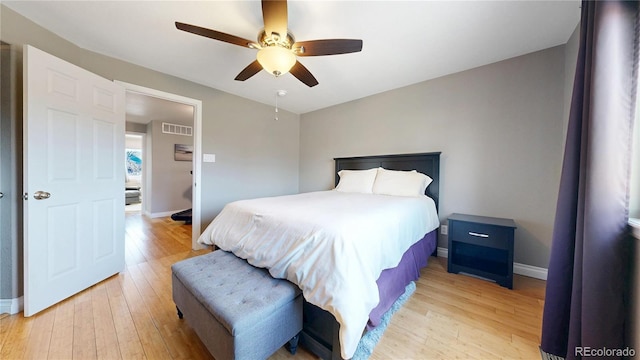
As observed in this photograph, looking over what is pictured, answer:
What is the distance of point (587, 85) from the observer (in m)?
0.99

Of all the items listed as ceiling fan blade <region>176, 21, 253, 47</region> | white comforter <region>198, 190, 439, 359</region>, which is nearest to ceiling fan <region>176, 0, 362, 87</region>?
ceiling fan blade <region>176, 21, 253, 47</region>

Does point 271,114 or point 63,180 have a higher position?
point 271,114

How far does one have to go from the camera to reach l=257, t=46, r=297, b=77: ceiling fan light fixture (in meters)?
1.59

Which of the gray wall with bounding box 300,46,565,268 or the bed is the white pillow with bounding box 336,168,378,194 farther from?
the bed

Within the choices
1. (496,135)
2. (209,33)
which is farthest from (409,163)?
(209,33)

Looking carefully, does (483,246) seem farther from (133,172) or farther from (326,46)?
(133,172)

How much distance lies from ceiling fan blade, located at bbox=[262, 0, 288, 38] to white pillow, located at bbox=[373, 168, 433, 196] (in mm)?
2005

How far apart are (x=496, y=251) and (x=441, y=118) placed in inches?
65.8

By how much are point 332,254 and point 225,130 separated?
2.89 metres

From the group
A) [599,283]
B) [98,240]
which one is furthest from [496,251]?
[98,240]

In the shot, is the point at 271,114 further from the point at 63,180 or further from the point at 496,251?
the point at 496,251

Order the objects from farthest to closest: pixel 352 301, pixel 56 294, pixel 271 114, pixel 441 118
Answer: pixel 271 114 → pixel 441 118 → pixel 56 294 → pixel 352 301

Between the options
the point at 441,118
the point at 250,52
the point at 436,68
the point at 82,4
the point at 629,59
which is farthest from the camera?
the point at 441,118

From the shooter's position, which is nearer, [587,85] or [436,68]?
[587,85]
